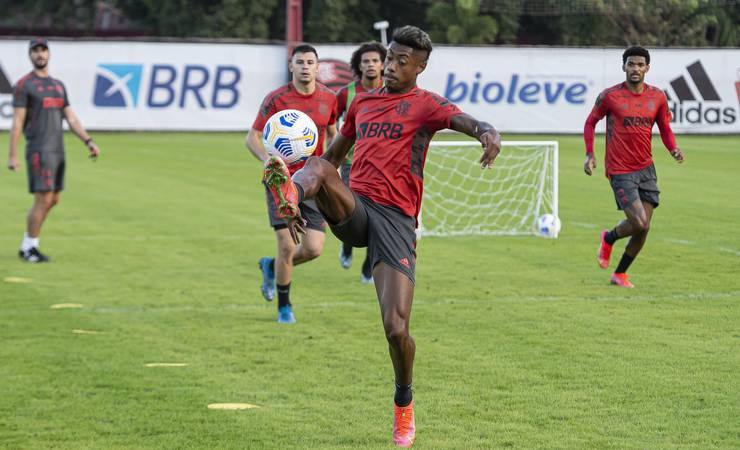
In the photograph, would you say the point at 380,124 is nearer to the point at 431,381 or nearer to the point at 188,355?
the point at 431,381

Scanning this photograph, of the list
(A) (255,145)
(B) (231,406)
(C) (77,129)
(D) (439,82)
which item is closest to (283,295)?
(A) (255,145)

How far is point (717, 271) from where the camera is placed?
1283 cm

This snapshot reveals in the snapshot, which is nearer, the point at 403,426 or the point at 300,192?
the point at 300,192

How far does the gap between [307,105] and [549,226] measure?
20.1 ft

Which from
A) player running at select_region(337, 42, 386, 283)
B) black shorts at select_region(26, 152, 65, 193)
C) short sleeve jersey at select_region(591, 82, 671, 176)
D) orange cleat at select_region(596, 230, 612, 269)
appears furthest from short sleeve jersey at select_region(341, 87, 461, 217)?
black shorts at select_region(26, 152, 65, 193)

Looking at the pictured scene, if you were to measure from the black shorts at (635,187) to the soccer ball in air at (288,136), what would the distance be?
5600 millimetres

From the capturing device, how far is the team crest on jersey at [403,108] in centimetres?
670

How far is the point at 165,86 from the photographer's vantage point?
1367 inches

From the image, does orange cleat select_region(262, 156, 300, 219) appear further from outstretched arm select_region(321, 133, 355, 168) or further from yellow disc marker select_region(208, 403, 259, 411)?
yellow disc marker select_region(208, 403, 259, 411)

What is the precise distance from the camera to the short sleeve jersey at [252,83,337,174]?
10328 millimetres

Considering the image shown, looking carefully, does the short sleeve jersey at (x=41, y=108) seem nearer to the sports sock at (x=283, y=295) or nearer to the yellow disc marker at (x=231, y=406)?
the sports sock at (x=283, y=295)

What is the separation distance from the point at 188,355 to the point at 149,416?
1.80m

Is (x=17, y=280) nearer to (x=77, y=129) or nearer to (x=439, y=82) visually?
(x=77, y=129)

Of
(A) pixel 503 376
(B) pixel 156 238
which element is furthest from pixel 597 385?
(B) pixel 156 238
